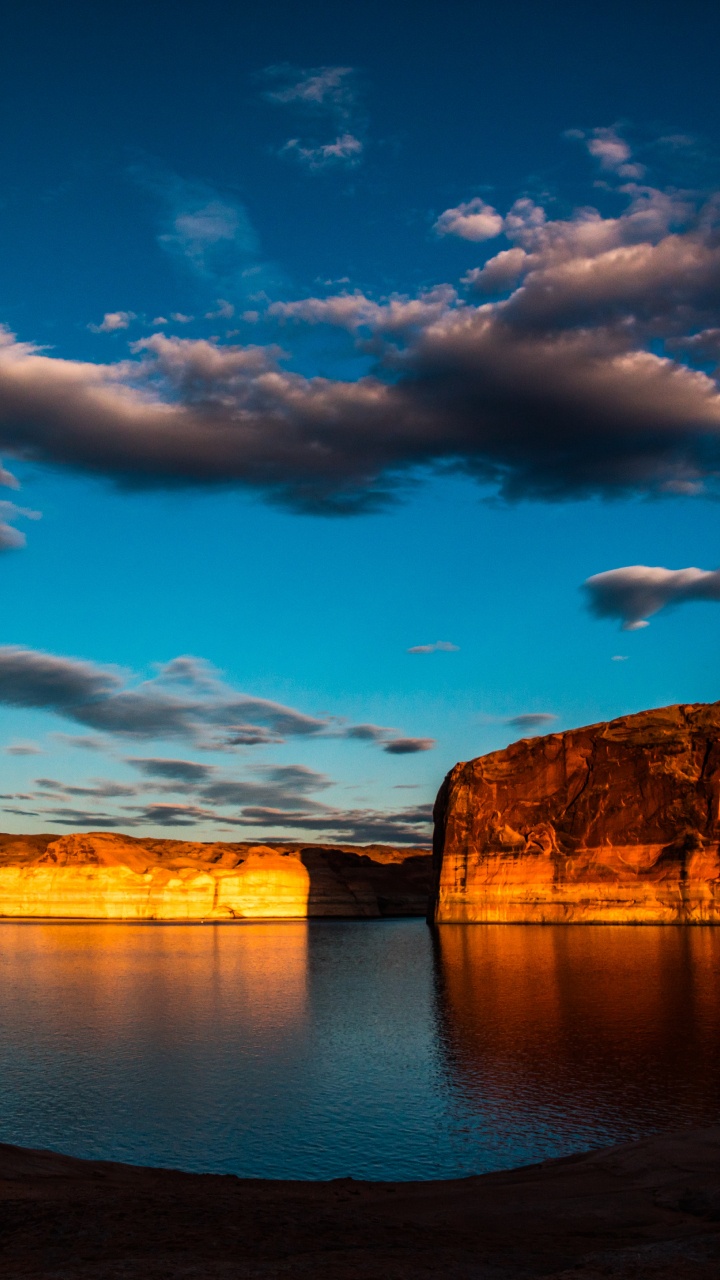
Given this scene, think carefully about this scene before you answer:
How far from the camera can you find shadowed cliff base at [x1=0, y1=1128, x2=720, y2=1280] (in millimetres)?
9609

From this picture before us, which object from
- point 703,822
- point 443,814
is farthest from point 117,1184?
point 443,814

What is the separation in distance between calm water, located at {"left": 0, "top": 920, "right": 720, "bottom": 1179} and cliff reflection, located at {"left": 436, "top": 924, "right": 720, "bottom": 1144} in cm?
12

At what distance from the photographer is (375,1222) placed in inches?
508

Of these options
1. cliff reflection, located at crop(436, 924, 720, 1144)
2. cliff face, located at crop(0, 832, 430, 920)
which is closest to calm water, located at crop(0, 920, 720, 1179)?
cliff reflection, located at crop(436, 924, 720, 1144)

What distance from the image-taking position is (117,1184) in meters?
14.8

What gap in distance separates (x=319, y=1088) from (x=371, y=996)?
22.1m

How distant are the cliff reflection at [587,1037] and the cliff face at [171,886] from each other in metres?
96.6

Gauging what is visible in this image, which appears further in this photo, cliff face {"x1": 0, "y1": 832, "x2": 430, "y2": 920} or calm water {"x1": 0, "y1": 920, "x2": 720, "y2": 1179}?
cliff face {"x1": 0, "y1": 832, "x2": 430, "y2": 920}

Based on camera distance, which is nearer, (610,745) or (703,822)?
(703,822)

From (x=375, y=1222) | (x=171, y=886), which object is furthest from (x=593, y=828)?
(x=375, y=1222)

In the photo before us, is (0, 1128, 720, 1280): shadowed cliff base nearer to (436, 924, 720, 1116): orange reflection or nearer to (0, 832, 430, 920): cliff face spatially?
(436, 924, 720, 1116): orange reflection

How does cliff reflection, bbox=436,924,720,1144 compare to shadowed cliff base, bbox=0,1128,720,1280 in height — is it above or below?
below

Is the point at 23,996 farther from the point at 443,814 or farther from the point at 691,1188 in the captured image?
the point at 443,814

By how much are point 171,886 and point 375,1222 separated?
483 ft
